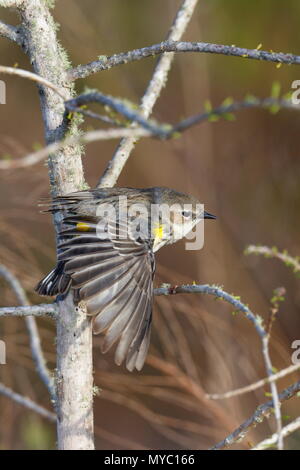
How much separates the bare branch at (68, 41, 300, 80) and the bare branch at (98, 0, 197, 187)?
0.98 ft

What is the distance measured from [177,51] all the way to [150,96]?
50cm

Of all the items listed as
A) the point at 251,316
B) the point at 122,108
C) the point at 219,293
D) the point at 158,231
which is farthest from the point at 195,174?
the point at 122,108

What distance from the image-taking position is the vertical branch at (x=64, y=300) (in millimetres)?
2795

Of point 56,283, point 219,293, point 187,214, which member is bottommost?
point 219,293

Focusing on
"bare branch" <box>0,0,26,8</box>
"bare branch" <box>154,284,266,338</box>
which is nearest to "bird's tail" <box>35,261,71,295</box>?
"bare branch" <box>154,284,266,338</box>

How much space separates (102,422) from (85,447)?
5.26 meters

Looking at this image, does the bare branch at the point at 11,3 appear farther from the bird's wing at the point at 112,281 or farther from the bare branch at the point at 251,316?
the bare branch at the point at 251,316

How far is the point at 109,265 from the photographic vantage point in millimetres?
3221

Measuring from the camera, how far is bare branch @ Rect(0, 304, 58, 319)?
8.79ft

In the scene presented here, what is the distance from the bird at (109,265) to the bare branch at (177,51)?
0.60 m

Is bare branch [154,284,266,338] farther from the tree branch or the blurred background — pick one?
the blurred background

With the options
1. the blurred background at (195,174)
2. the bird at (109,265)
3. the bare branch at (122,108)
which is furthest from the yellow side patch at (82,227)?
the blurred background at (195,174)

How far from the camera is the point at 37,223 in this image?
775cm

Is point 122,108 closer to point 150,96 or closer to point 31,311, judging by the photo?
point 31,311
